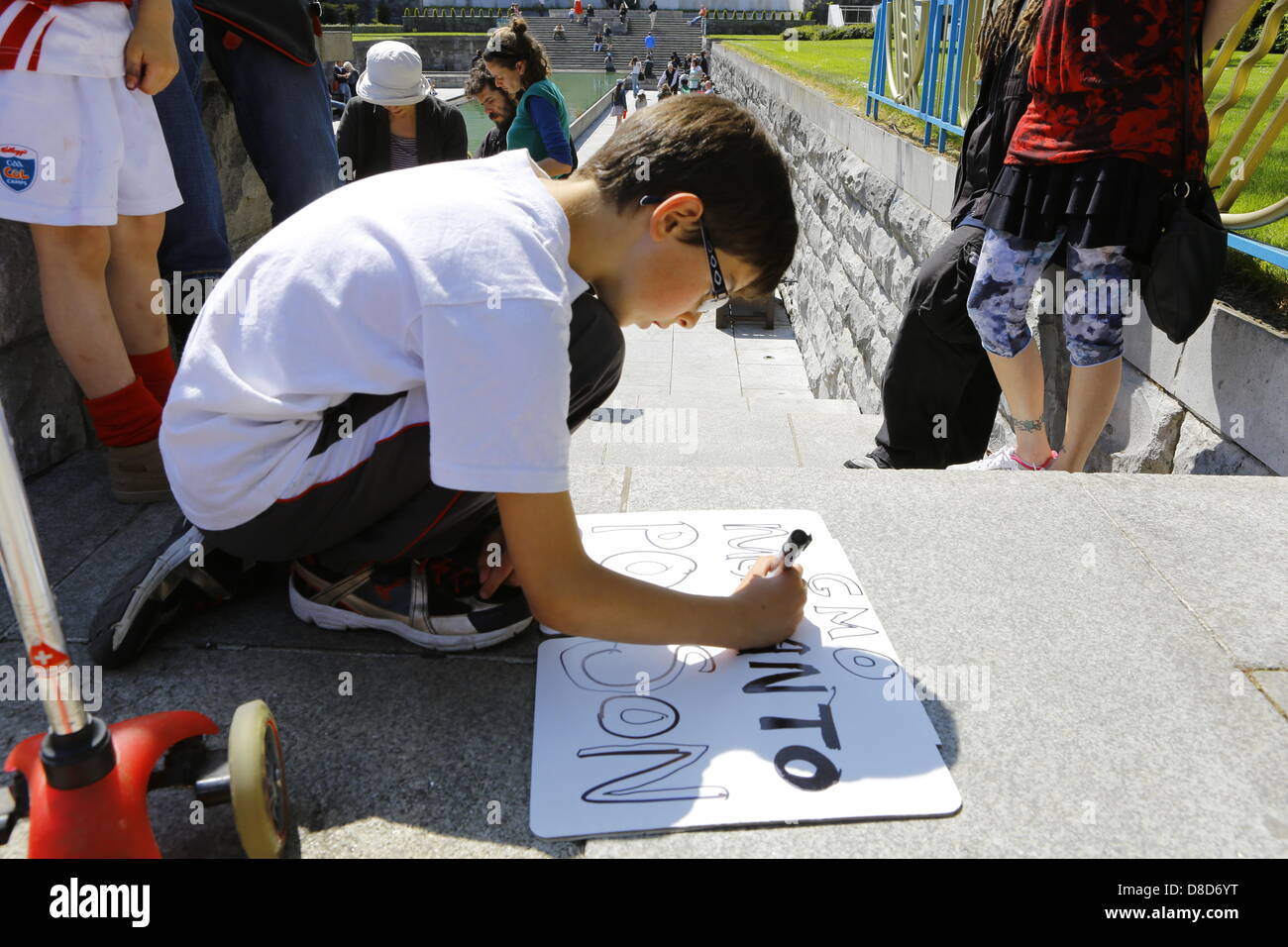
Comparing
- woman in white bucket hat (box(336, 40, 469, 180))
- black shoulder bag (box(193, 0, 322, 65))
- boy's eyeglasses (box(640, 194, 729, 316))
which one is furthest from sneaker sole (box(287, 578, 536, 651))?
woman in white bucket hat (box(336, 40, 469, 180))

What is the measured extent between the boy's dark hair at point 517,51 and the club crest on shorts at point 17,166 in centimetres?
376

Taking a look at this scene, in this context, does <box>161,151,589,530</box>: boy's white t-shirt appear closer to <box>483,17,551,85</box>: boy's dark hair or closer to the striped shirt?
the striped shirt

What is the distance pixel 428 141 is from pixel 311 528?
13.1 feet

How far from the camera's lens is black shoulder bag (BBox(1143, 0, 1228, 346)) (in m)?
2.49

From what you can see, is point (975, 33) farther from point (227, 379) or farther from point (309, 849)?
point (309, 849)

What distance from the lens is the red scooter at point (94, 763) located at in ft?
3.67

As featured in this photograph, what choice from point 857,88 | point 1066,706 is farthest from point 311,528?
point 857,88

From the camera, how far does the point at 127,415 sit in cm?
237

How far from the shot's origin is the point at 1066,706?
1.68 meters

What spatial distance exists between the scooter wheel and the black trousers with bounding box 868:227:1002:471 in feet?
8.50

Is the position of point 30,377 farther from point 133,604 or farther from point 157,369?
point 133,604

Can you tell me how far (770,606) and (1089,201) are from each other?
163 cm

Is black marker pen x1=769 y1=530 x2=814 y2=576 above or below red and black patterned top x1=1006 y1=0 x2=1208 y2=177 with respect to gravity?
below

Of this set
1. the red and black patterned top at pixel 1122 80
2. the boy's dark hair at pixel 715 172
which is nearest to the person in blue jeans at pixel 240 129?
the boy's dark hair at pixel 715 172
